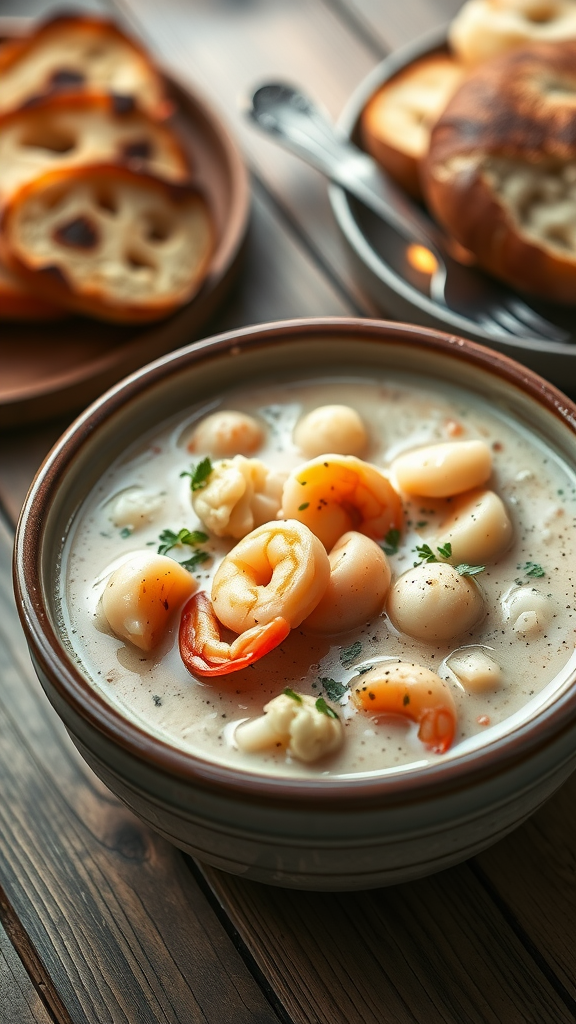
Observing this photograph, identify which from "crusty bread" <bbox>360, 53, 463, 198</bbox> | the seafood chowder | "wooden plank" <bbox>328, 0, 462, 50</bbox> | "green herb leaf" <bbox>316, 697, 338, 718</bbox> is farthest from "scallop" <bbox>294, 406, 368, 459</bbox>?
"wooden plank" <bbox>328, 0, 462, 50</bbox>

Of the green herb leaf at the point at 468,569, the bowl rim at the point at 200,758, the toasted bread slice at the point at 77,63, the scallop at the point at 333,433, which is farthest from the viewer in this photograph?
the toasted bread slice at the point at 77,63

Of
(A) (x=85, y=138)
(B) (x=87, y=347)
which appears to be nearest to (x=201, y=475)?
(B) (x=87, y=347)

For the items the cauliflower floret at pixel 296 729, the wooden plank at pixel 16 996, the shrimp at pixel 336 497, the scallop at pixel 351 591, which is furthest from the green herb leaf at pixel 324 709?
the wooden plank at pixel 16 996

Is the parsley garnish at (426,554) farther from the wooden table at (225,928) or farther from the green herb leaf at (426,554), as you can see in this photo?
the wooden table at (225,928)

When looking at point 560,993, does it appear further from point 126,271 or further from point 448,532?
point 126,271

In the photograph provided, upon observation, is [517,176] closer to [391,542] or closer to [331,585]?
[391,542]

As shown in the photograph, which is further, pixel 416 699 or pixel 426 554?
pixel 426 554
